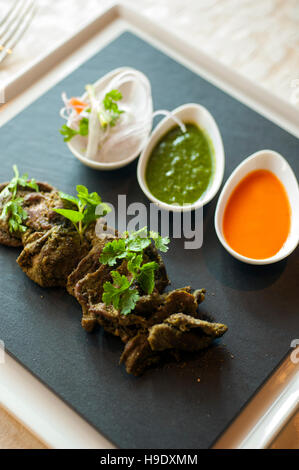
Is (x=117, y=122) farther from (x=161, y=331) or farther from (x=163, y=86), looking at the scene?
(x=161, y=331)

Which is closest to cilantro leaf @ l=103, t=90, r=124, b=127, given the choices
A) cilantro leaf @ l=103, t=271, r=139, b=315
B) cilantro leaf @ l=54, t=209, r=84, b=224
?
cilantro leaf @ l=54, t=209, r=84, b=224

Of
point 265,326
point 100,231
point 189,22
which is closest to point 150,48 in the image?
point 189,22

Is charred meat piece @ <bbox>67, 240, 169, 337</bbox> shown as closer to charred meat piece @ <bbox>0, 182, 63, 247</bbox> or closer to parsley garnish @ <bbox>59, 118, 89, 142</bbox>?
charred meat piece @ <bbox>0, 182, 63, 247</bbox>

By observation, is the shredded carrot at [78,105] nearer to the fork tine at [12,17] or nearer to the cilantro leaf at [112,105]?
the cilantro leaf at [112,105]

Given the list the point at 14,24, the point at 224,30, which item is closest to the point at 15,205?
the point at 14,24

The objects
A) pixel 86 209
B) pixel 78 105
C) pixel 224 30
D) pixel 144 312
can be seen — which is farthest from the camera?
pixel 224 30

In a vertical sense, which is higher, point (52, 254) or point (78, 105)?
point (78, 105)

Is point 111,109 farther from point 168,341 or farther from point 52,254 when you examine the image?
point 168,341
